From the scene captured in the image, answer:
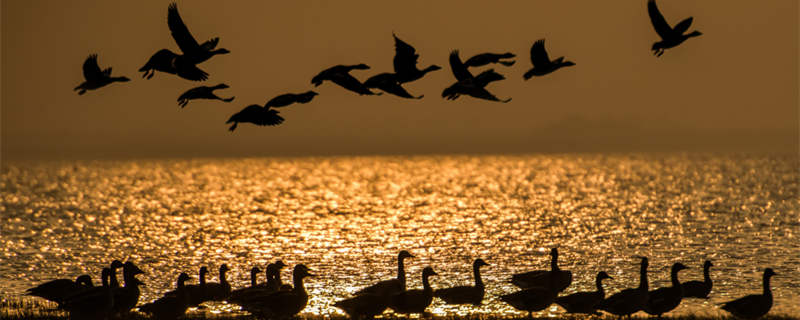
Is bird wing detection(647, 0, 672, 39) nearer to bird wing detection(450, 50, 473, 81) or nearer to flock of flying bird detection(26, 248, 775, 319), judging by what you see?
bird wing detection(450, 50, 473, 81)

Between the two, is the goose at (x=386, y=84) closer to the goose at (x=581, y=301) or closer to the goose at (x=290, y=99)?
the goose at (x=290, y=99)

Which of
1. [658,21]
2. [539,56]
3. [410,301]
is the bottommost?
[410,301]

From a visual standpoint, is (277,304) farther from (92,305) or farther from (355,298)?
(92,305)

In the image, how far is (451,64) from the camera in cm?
1864

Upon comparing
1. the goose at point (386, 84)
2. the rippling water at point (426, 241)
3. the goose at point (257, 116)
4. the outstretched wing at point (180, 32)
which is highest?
the outstretched wing at point (180, 32)

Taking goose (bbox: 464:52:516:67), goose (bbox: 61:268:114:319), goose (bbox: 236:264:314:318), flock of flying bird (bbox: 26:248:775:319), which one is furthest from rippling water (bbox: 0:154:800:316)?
goose (bbox: 464:52:516:67)

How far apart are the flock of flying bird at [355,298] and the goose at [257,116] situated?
7542mm

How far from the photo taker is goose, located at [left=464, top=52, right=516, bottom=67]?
56.2 ft

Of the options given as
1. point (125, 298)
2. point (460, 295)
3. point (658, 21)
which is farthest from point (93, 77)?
point (460, 295)

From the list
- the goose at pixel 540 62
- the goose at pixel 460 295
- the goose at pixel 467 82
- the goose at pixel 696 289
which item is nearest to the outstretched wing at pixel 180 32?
the goose at pixel 467 82

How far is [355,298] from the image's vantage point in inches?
968

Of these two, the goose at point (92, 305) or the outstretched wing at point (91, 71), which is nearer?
the outstretched wing at point (91, 71)

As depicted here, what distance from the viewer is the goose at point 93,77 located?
17922 millimetres

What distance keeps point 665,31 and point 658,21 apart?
0.28 m
